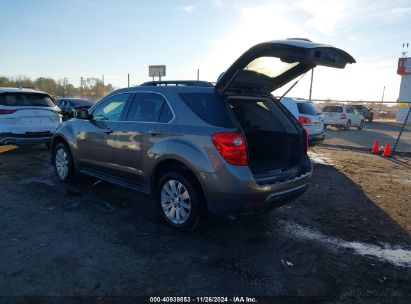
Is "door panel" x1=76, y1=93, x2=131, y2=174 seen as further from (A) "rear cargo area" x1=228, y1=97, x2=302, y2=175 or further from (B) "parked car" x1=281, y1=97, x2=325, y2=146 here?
(B) "parked car" x1=281, y1=97, x2=325, y2=146

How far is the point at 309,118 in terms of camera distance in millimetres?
10438

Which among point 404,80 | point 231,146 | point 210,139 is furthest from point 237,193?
point 404,80

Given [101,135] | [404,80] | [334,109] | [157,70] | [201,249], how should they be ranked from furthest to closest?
[404,80]
[334,109]
[157,70]
[101,135]
[201,249]

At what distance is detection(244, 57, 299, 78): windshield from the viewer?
4.14m

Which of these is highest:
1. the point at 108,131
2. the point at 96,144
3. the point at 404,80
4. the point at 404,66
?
the point at 404,66

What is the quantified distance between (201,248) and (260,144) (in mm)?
1876

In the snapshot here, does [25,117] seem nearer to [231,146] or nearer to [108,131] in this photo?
[108,131]

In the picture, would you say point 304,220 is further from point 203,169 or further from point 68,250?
point 68,250

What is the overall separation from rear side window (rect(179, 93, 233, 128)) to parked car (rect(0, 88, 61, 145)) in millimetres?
6118

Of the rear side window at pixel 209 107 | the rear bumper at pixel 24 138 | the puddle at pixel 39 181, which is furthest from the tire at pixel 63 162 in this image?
the rear side window at pixel 209 107

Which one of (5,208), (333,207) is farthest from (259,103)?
(5,208)

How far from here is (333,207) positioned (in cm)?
563

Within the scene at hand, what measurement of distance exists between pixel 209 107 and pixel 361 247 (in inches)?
97.4

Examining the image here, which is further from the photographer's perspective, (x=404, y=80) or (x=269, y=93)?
(x=404, y=80)
